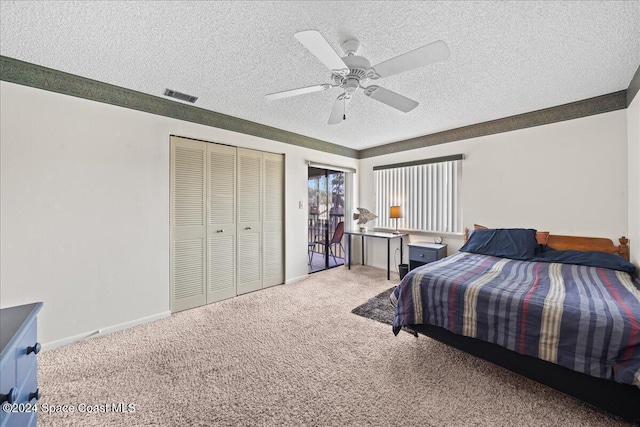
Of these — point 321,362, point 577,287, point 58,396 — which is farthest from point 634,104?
point 58,396

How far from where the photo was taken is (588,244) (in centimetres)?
294

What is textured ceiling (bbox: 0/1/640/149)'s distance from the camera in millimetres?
1604

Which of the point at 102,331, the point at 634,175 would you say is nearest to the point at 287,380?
the point at 102,331

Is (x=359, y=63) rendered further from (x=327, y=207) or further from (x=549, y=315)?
(x=327, y=207)

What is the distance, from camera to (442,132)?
4195 mm

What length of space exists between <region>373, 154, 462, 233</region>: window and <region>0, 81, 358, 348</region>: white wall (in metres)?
3.53

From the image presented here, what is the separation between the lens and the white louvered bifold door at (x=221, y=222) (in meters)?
3.38

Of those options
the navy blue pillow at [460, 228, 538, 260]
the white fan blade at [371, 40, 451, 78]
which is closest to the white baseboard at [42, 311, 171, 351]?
the white fan blade at [371, 40, 451, 78]

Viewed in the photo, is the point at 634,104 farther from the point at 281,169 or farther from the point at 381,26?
the point at 281,169

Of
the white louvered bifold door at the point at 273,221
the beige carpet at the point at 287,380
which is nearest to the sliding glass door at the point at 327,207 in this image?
the white louvered bifold door at the point at 273,221

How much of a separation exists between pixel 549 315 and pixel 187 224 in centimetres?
354

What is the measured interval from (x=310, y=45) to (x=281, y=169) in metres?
2.80

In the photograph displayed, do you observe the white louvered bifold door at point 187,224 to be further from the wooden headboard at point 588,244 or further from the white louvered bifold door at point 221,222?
the wooden headboard at point 588,244

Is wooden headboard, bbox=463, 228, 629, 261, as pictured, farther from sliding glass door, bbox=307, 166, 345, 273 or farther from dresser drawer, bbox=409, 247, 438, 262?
sliding glass door, bbox=307, 166, 345, 273
